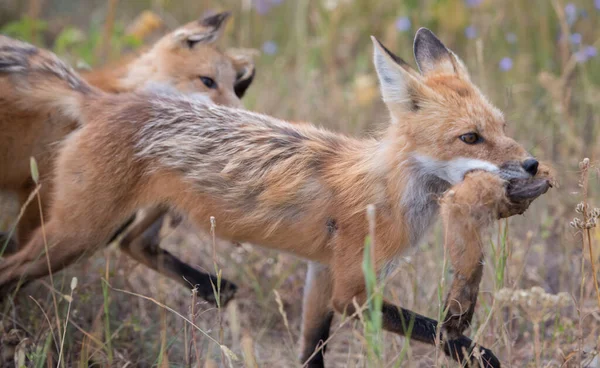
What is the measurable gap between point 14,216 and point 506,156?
3.57 m

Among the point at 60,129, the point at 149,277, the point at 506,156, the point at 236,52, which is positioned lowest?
the point at 149,277

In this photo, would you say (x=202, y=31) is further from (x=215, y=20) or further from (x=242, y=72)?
(x=242, y=72)

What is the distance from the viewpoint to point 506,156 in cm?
372

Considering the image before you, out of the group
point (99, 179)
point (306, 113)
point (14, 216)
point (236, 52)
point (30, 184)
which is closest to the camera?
point (99, 179)

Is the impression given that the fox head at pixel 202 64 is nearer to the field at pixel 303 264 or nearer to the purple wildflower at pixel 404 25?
the field at pixel 303 264

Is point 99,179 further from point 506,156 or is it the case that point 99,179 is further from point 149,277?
point 506,156

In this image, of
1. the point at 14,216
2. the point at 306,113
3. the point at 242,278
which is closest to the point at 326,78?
the point at 306,113

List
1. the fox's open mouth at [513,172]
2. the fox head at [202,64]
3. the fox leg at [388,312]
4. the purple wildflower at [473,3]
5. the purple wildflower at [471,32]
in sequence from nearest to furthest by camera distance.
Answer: the fox's open mouth at [513,172] → the fox leg at [388,312] → the fox head at [202,64] → the purple wildflower at [471,32] → the purple wildflower at [473,3]

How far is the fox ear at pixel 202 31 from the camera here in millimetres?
6016

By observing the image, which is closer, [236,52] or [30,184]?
[30,184]

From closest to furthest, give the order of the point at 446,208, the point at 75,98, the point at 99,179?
the point at 446,208 < the point at 99,179 < the point at 75,98

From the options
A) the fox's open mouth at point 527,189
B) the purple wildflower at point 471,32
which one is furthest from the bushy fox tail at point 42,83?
the purple wildflower at point 471,32

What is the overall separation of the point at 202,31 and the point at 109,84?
0.87 m

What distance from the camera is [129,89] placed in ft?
18.8
